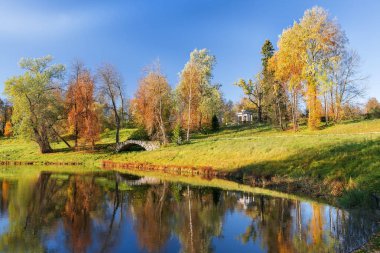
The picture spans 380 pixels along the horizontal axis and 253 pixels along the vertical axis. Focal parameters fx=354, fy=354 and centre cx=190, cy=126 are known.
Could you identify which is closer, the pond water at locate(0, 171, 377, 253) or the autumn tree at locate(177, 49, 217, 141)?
the pond water at locate(0, 171, 377, 253)

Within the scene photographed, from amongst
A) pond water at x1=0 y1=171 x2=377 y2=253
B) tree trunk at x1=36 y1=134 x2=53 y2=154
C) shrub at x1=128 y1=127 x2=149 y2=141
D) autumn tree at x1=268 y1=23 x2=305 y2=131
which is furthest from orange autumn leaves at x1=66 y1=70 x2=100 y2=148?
pond water at x1=0 y1=171 x2=377 y2=253

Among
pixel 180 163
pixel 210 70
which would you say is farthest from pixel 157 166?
pixel 210 70

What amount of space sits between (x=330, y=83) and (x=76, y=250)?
40757mm

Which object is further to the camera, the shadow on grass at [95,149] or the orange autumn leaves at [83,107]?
the shadow on grass at [95,149]

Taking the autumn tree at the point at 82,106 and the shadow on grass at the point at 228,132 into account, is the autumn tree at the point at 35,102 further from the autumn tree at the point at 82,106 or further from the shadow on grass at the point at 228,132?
the shadow on grass at the point at 228,132

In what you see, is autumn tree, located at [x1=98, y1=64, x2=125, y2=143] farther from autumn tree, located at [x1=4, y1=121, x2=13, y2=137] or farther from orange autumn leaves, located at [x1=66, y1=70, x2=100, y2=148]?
autumn tree, located at [x1=4, y1=121, x2=13, y2=137]

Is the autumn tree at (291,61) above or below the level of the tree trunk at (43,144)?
above

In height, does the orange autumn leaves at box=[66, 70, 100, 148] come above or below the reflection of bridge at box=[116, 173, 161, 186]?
above

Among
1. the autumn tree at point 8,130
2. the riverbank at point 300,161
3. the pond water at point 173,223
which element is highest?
the autumn tree at point 8,130

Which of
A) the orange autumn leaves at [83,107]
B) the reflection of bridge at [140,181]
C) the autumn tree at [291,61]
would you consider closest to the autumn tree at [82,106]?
the orange autumn leaves at [83,107]

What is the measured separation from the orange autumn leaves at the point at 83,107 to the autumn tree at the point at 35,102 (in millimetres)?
2402

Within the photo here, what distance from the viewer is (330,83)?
148ft

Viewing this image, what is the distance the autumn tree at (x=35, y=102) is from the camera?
53.8 m

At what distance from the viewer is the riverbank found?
67.5ft
